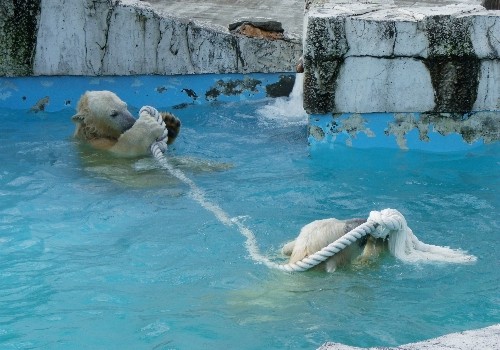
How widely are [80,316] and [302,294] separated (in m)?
1.15

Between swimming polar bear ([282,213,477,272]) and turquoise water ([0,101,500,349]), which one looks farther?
swimming polar bear ([282,213,477,272])

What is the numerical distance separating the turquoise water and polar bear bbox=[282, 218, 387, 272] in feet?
0.33

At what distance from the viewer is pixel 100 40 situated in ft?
28.4

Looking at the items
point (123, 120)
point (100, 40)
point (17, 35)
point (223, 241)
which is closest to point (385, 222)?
point (223, 241)

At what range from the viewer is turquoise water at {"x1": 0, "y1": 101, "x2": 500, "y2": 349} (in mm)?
4504

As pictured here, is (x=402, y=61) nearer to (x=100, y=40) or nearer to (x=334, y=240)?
(x=334, y=240)

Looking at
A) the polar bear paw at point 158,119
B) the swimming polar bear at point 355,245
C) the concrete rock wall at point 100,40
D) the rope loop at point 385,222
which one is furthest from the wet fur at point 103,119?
the rope loop at point 385,222

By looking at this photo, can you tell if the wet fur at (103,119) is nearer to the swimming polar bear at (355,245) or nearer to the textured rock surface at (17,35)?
the textured rock surface at (17,35)

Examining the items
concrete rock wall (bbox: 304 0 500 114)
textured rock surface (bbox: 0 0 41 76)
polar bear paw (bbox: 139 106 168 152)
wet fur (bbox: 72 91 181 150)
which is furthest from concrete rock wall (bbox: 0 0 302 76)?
concrete rock wall (bbox: 304 0 500 114)

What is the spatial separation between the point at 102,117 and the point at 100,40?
143 cm

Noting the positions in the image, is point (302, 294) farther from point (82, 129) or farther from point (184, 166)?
point (82, 129)

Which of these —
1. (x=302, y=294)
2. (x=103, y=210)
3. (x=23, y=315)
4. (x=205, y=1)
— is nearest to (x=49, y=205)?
(x=103, y=210)

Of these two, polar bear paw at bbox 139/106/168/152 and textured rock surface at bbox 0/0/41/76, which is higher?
textured rock surface at bbox 0/0/41/76

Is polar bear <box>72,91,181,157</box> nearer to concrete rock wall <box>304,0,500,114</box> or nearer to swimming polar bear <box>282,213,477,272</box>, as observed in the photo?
concrete rock wall <box>304,0,500,114</box>
